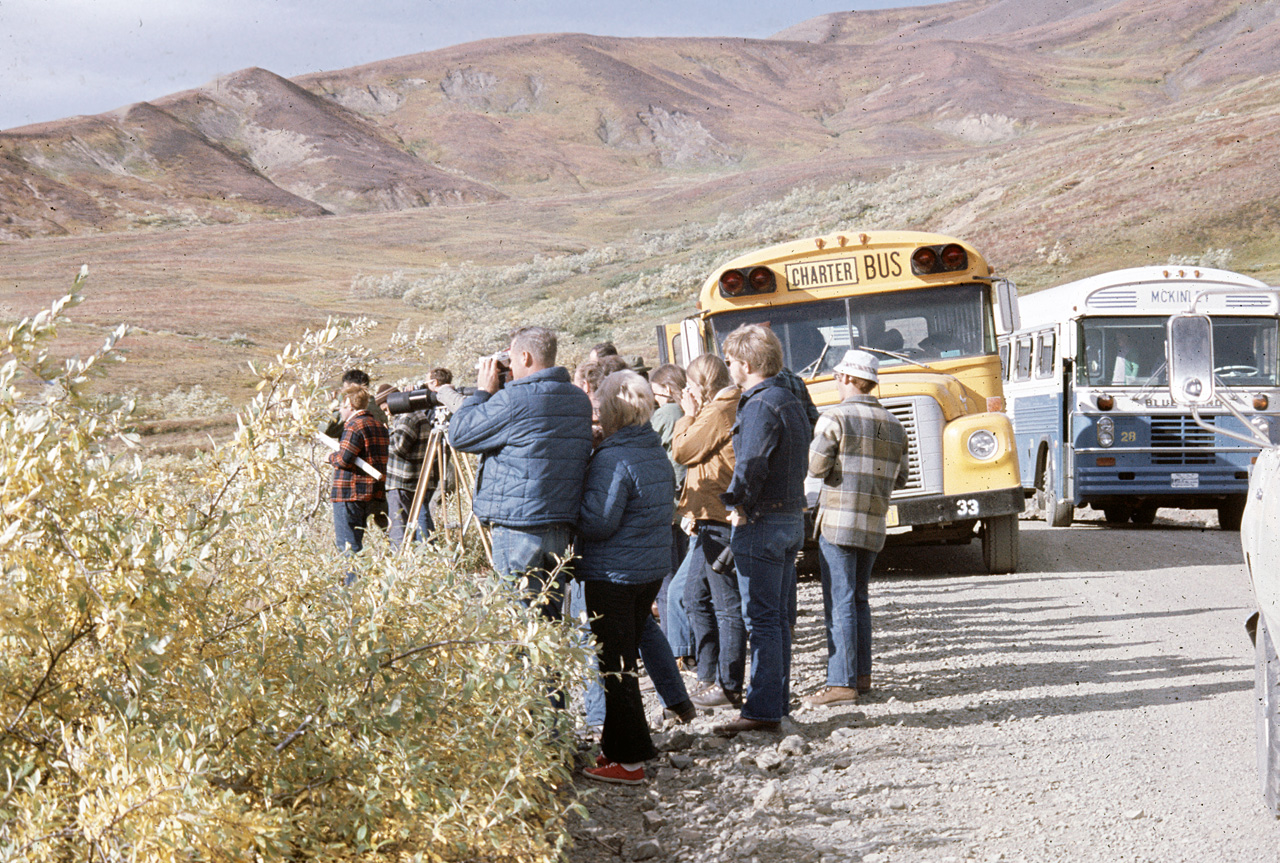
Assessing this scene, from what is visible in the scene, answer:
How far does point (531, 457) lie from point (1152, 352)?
33.7 ft

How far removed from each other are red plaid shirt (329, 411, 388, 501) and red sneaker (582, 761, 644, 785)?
3893mm

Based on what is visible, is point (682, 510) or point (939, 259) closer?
point (682, 510)

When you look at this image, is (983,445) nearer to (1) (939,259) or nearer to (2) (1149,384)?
(1) (939,259)

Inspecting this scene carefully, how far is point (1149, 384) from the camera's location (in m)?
12.3

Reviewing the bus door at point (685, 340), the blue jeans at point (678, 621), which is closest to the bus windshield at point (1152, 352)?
the bus door at point (685, 340)

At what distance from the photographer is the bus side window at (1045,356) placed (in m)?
13.3

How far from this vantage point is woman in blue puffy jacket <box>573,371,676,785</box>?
14.4 feet

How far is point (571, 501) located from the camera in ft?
14.3

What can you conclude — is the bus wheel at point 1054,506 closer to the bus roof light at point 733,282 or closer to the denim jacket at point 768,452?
the bus roof light at point 733,282

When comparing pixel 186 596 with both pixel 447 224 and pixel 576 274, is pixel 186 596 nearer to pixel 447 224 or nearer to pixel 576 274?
pixel 576 274

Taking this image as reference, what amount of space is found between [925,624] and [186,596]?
19.2 feet

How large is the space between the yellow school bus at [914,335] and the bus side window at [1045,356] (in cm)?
410

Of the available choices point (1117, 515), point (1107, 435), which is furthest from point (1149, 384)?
point (1117, 515)

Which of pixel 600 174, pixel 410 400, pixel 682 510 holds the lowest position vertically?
pixel 682 510
